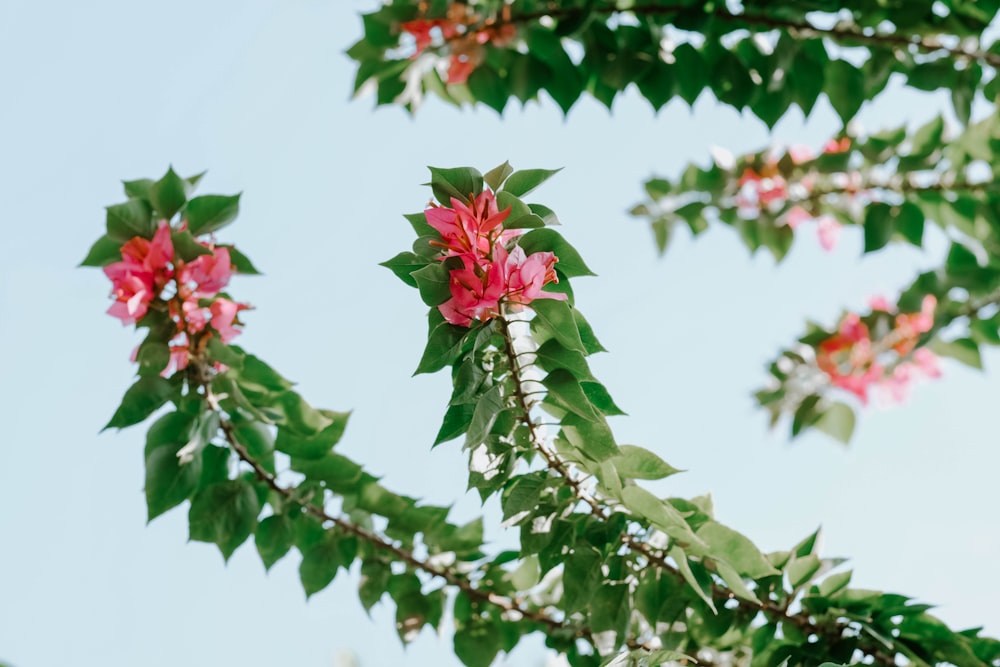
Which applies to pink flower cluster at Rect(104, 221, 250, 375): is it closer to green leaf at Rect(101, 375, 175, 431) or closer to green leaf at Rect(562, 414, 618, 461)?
green leaf at Rect(101, 375, 175, 431)

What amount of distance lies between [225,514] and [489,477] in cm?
32

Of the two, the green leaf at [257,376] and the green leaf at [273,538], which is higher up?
the green leaf at [257,376]

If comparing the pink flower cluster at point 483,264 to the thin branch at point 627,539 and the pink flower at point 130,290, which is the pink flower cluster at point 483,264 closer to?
the thin branch at point 627,539

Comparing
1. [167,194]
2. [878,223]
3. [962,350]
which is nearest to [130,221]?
[167,194]

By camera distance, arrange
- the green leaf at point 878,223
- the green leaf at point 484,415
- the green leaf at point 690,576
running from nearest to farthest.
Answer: the green leaf at point 484,415, the green leaf at point 690,576, the green leaf at point 878,223


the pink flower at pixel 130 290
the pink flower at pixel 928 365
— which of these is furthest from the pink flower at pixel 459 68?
the pink flower at pixel 928 365

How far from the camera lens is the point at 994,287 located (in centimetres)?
146

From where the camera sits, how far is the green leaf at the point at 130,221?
83 centimetres

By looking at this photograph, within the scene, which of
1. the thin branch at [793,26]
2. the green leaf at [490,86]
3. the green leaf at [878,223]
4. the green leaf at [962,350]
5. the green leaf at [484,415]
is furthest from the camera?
the green leaf at [962,350]

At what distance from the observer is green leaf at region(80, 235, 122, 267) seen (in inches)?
34.5

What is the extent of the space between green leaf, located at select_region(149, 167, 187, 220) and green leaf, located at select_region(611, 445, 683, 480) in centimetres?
47

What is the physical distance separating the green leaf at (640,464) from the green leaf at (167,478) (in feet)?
1.24

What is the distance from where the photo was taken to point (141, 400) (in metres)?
0.78

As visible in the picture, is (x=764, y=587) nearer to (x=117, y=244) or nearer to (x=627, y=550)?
(x=627, y=550)
